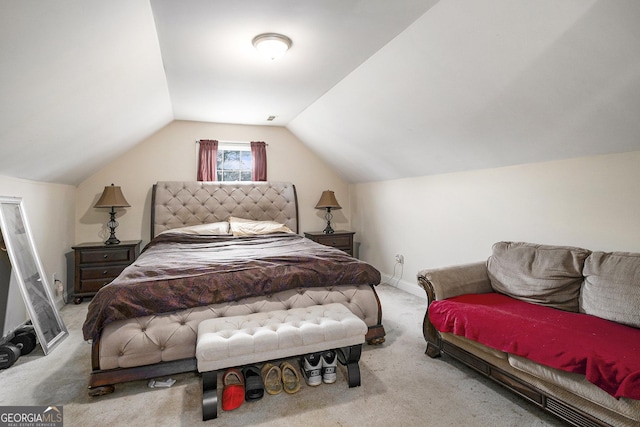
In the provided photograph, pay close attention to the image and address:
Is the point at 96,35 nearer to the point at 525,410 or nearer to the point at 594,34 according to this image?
the point at 594,34

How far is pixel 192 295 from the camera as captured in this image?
7.63 ft

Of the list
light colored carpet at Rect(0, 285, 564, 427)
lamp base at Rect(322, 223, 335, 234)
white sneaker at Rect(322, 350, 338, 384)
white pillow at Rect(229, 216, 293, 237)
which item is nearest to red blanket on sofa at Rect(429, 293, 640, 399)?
light colored carpet at Rect(0, 285, 564, 427)

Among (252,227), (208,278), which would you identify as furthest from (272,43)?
(252,227)

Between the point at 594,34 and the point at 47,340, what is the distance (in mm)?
4225

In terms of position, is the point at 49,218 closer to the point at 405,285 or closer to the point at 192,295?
the point at 192,295

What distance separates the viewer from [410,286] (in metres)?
4.29

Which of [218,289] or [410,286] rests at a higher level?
[218,289]

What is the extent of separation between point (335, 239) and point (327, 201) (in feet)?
1.98

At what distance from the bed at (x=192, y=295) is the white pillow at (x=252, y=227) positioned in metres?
0.48

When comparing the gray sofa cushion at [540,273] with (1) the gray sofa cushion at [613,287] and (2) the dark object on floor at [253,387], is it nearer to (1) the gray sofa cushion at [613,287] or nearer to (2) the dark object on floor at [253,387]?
(1) the gray sofa cushion at [613,287]

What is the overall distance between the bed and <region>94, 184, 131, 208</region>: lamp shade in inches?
30.5

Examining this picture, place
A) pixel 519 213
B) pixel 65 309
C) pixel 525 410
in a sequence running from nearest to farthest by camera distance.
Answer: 1. pixel 525 410
2. pixel 519 213
3. pixel 65 309

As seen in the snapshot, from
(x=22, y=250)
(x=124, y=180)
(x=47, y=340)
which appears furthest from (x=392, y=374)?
(x=124, y=180)

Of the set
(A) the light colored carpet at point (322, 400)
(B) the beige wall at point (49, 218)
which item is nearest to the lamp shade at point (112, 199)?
(B) the beige wall at point (49, 218)
